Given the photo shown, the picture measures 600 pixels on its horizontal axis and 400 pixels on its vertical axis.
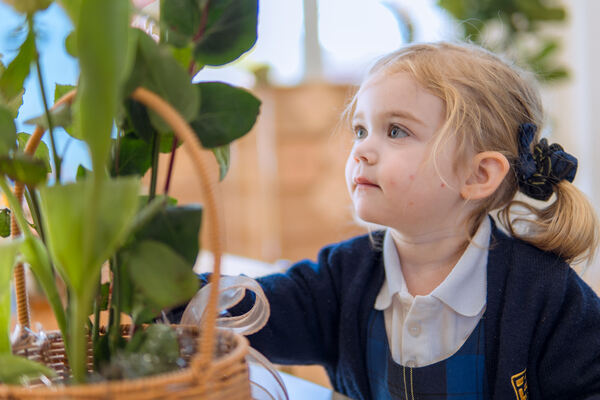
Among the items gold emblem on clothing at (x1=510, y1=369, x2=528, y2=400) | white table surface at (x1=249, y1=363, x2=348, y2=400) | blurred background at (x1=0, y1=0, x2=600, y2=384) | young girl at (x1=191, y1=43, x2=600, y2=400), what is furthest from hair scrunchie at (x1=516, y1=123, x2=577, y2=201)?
blurred background at (x1=0, y1=0, x2=600, y2=384)

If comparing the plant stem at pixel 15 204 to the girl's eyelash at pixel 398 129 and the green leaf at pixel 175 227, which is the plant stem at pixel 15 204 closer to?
the green leaf at pixel 175 227

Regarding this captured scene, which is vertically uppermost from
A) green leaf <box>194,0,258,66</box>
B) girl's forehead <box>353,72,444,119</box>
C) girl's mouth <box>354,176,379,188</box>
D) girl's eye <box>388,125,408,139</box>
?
green leaf <box>194,0,258,66</box>

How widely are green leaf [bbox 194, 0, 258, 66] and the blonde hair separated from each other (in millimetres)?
356

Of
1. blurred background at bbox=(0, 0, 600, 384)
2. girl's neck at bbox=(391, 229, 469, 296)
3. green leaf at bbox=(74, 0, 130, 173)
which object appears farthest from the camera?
blurred background at bbox=(0, 0, 600, 384)

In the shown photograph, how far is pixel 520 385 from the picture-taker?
662 mm

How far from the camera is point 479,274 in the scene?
0.75 meters

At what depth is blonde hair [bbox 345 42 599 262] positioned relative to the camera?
28.6 inches

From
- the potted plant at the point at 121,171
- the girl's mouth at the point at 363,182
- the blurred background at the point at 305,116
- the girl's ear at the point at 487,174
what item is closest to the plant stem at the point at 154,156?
the potted plant at the point at 121,171

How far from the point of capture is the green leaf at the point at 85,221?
13.7 inches

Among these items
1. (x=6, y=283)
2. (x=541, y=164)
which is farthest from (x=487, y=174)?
(x=6, y=283)

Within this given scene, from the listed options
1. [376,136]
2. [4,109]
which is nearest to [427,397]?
[376,136]

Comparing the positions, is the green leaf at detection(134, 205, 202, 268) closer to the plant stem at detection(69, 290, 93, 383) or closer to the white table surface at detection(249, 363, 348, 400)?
the plant stem at detection(69, 290, 93, 383)

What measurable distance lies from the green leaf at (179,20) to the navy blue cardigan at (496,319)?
382 millimetres

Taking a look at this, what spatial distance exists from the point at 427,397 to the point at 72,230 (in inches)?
20.3
